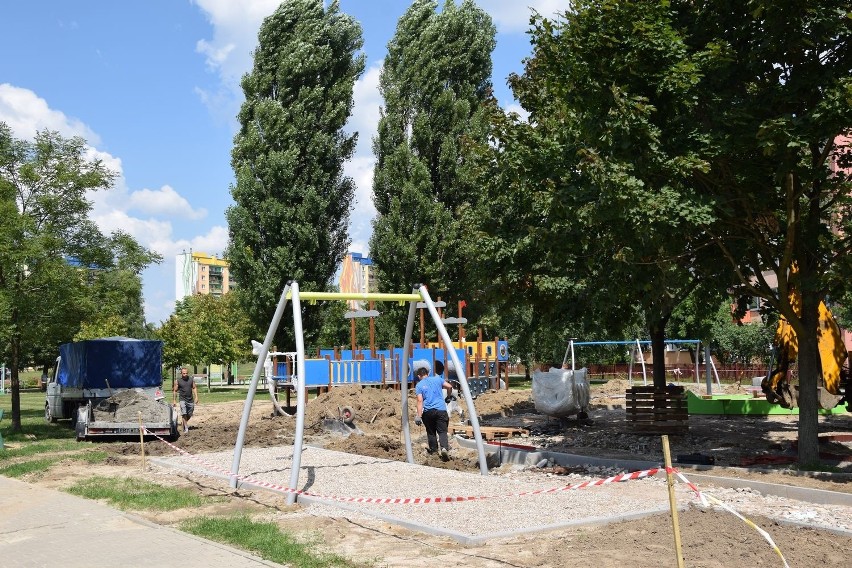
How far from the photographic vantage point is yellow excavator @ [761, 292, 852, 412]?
17703 mm

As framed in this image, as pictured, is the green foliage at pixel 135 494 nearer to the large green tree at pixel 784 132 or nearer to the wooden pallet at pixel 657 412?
the large green tree at pixel 784 132

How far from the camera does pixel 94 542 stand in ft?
27.7

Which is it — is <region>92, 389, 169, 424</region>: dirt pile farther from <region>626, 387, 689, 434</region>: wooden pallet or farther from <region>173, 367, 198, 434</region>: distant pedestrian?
<region>626, 387, 689, 434</region>: wooden pallet

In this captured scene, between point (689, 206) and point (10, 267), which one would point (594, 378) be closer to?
point (10, 267)

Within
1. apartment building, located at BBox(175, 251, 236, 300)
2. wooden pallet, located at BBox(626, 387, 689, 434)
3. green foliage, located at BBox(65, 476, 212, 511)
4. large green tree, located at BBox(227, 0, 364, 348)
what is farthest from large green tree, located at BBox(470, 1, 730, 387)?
apartment building, located at BBox(175, 251, 236, 300)

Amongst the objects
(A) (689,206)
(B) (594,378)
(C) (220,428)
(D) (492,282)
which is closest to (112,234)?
(C) (220,428)

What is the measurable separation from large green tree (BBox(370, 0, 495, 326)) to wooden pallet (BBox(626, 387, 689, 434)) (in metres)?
18.3

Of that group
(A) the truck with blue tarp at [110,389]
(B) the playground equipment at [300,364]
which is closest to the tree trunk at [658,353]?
(B) the playground equipment at [300,364]

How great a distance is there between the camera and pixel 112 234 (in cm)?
2297

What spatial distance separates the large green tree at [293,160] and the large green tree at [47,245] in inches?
503

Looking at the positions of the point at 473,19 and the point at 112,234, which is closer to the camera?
the point at 112,234

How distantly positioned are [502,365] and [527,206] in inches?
844

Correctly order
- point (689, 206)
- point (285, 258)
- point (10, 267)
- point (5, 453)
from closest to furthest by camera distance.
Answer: point (689, 206) < point (5, 453) < point (10, 267) < point (285, 258)

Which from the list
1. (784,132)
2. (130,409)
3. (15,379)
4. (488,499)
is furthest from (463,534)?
(15,379)
